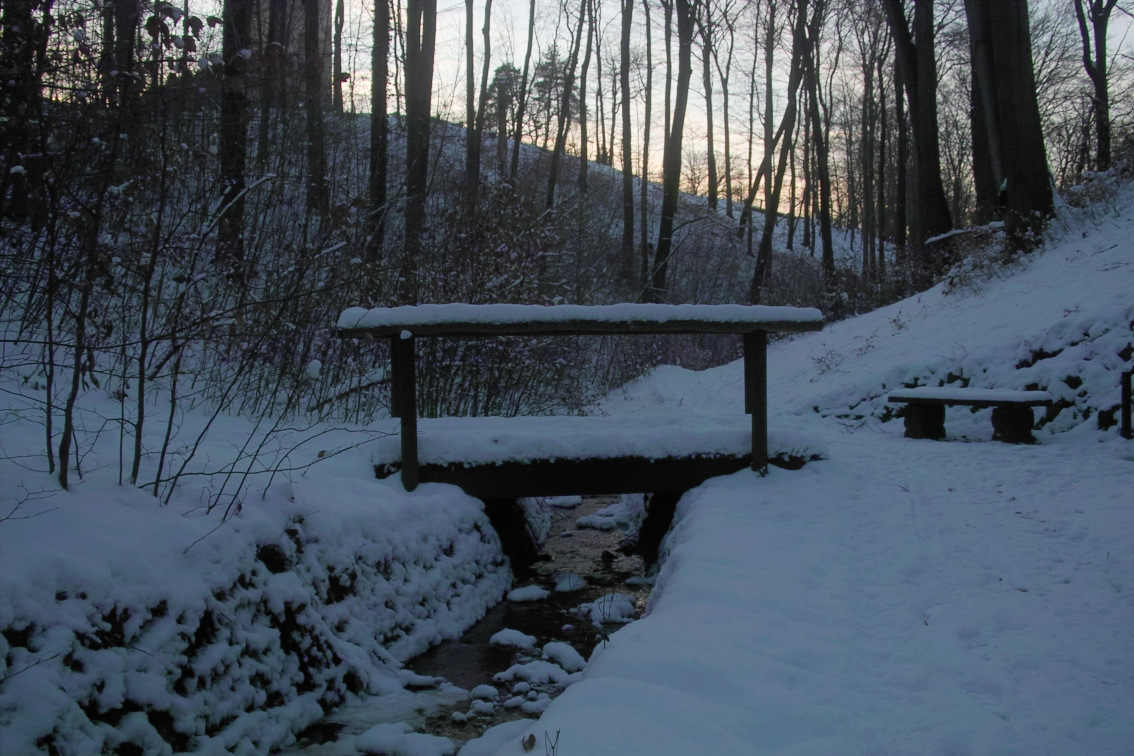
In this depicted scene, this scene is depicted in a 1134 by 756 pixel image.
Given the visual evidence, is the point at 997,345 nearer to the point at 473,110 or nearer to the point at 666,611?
the point at 666,611

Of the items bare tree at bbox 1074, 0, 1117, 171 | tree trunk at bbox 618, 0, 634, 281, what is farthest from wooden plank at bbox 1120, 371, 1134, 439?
bare tree at bbox 1074, 0, 1117, 171

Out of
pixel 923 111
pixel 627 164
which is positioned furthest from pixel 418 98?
pixel 627 164

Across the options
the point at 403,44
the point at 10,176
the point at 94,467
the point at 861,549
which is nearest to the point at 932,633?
the point at 861,549

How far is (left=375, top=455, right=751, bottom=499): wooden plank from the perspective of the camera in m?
5.43

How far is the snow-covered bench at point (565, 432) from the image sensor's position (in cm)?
479

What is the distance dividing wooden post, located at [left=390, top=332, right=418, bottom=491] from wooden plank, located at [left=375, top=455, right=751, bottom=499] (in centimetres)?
19

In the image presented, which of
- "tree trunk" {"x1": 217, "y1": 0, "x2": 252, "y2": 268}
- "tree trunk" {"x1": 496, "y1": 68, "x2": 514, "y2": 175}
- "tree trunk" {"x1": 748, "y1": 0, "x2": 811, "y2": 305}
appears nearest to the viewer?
"tree trunk" {"x1": 217, "y1": 0, "x2": 252, "y2": 268}

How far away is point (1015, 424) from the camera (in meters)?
7.21

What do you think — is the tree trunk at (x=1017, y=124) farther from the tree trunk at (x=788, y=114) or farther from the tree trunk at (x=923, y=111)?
the tree trunk at (x=788, y=114)

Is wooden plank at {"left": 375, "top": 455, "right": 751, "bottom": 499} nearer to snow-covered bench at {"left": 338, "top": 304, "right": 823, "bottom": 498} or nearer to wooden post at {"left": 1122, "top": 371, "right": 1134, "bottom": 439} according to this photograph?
snow-covered bench at {"left": 338, "top": 304, "right": 823, "bottom": 498}

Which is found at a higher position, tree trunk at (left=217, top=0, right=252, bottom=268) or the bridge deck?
tree trunk at (left=217, top=0, right=252, bottom=268)

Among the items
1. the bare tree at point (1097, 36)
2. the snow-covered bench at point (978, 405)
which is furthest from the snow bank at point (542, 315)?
the bare tree at point (1097, 36)

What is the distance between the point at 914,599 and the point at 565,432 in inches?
105

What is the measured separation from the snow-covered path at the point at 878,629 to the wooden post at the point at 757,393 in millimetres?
178
